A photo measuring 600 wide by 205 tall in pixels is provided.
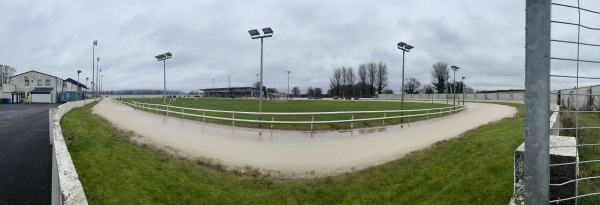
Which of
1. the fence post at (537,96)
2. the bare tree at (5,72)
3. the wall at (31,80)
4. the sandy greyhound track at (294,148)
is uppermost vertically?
the bare tree at (5,72)

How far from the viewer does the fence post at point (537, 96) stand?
6.30 ft

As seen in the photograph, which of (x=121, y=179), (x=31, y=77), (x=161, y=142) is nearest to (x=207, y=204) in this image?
(x=121, y=179)

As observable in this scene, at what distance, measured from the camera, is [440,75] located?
104m

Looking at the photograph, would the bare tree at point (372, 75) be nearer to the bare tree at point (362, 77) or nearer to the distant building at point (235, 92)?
the bare tree at point (362, 77)

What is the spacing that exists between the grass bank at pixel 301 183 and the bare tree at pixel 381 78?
107m

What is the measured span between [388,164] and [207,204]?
4683 millimetres

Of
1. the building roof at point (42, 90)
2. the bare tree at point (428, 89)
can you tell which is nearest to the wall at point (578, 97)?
the building roof at point (42, 90)

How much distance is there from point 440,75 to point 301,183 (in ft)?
349

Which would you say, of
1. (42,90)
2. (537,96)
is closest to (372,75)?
(42,90)

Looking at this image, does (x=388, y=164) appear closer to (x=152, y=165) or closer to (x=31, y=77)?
(x=152, y=165)

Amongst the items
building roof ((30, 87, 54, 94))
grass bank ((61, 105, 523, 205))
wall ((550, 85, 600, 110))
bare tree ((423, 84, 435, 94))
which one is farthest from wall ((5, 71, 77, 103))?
bare tree ((423, 84, 435, 94))

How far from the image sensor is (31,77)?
7431cm

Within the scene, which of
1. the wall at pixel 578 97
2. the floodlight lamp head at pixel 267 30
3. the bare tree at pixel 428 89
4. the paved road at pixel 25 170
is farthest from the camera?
the bare tree at pixel 428 89

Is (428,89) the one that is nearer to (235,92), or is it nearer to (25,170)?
(235,92)
